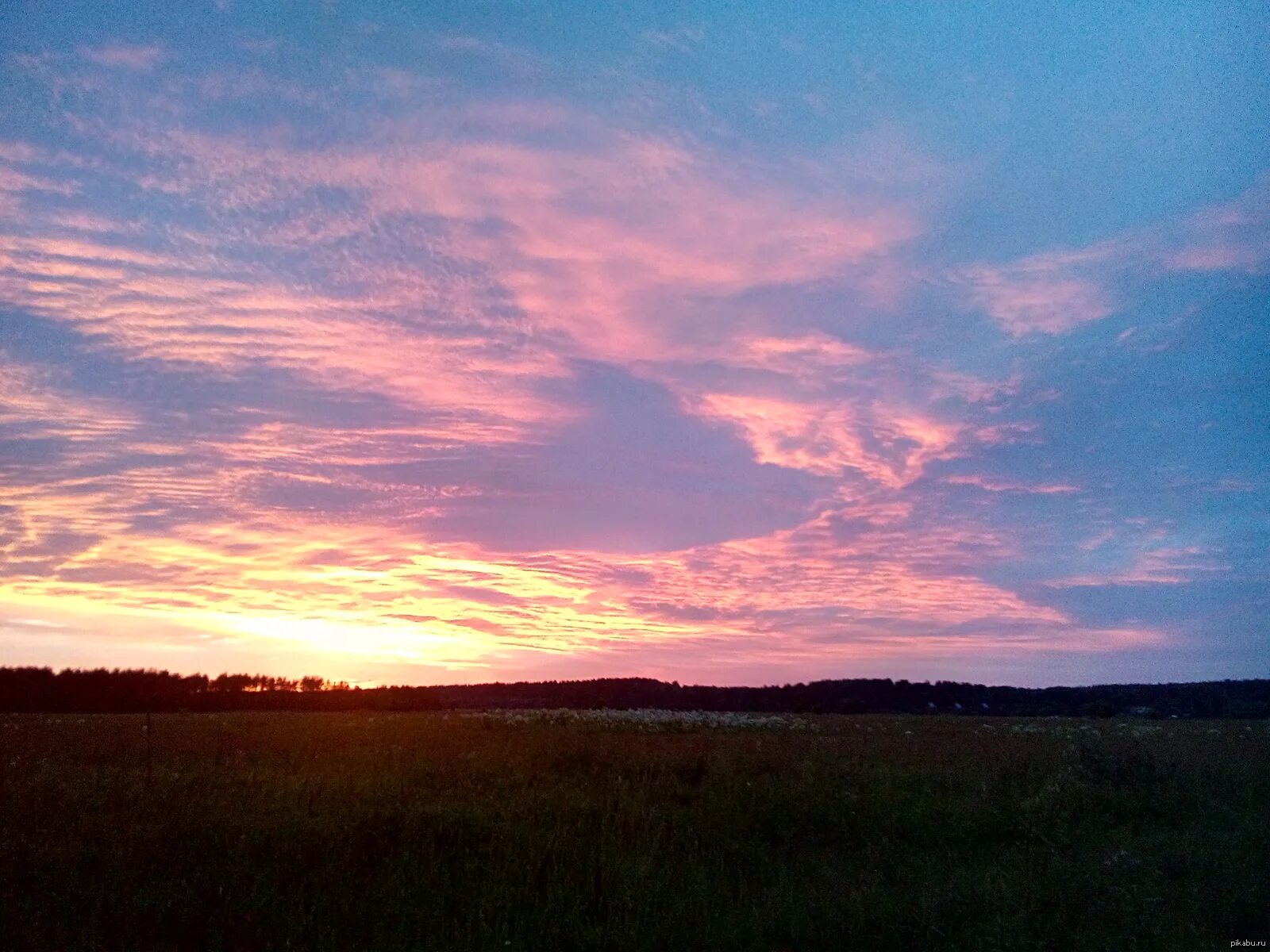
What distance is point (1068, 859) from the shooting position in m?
11.3

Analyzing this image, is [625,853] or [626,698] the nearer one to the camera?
[625,853]

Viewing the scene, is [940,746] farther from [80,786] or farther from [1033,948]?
[80,786]

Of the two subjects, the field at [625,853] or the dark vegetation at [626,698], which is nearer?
the field at [625,853]

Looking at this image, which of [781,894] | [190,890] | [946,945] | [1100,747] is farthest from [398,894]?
[1100,747]

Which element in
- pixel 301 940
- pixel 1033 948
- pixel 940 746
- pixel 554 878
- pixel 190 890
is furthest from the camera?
pixel 940 746

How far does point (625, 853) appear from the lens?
38.0 feet

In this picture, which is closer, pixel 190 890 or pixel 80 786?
pixel 190 890

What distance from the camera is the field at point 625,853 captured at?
8.77 meters

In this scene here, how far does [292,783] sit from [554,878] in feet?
21.3

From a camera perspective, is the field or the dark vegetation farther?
the dark vegetation

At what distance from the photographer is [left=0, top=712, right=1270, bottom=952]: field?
8773 millimetres

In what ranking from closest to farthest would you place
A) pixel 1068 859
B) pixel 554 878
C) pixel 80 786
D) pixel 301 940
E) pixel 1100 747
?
pixel 301 940, pixel 554 878, pixel 1068 859, pixel 80 786, pixel 1100 747

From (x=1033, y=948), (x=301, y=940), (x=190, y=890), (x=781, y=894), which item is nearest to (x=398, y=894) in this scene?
(x=301, y=940)

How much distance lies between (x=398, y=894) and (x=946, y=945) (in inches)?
223
